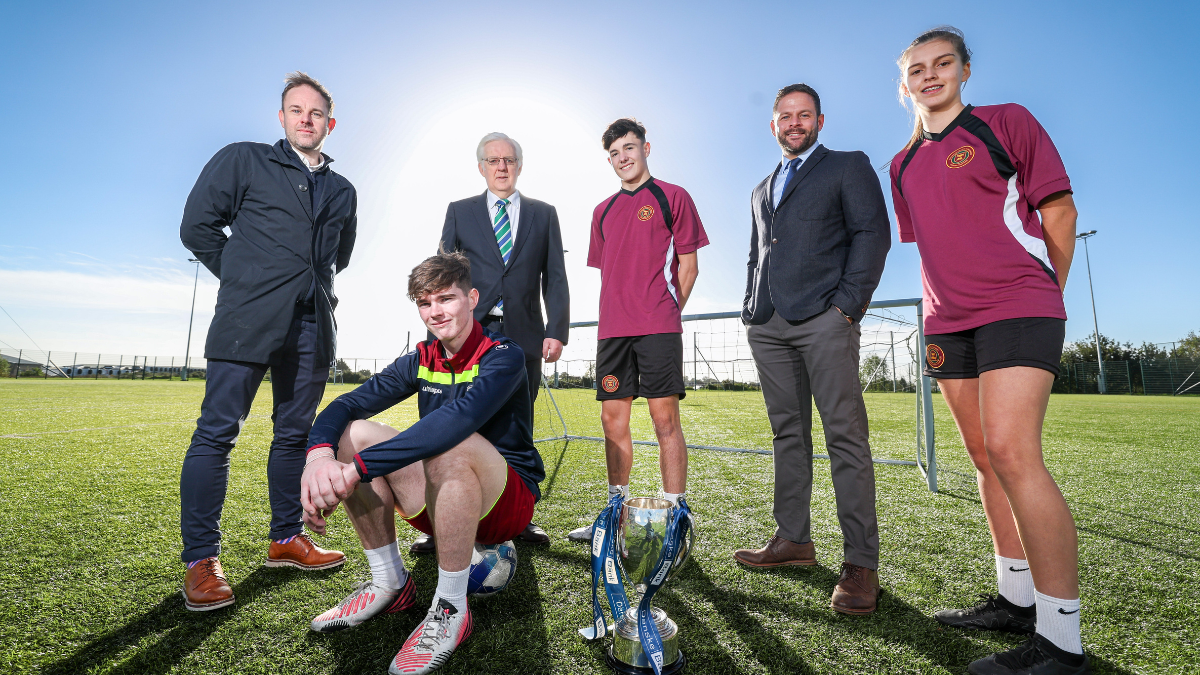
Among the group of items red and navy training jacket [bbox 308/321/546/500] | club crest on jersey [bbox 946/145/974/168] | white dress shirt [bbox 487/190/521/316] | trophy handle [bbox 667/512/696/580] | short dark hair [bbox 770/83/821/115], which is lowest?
trophy handle [bbox 667/512/696/580]

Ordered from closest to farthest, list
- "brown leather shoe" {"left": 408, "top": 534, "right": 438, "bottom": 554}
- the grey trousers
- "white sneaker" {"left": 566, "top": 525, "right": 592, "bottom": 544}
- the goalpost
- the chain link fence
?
the grey trousers < "brown leather shoe" {"left": 408, "top": 534, "right": 438, "bottom": 554} < "white sneaker" {"left": 566, "top": 525, "right": 592, "bottom": 544} < the goalpost < the chain link fence

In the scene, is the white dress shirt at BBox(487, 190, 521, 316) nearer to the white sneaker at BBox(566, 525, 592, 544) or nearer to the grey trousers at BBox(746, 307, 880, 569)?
the grey trousers at BBox(746, 307, 880, 569)

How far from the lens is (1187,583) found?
2012mm

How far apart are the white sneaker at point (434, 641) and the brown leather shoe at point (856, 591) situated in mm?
1244

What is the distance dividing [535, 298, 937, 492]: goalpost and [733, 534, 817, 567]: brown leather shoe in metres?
0.74

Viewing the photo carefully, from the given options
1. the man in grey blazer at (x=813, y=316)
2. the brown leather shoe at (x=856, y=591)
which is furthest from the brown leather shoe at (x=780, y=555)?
the brown leather shoe at (x=856, y=591)

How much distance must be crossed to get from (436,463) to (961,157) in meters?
1.85

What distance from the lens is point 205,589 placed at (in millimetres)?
1784

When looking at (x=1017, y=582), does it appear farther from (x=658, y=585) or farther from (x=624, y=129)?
(x=624, y=129)

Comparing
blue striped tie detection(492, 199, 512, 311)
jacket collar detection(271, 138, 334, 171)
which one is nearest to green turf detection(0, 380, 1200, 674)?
blue striped tie detection(492, 199, 512, 311)

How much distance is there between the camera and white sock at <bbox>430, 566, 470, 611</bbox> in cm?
155

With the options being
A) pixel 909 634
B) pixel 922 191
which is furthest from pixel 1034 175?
pixel 909 634

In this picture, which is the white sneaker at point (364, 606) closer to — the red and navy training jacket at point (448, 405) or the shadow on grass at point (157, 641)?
the shadow on grass at point (157, 641)

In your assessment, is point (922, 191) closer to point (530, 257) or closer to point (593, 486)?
point (530, 257)
